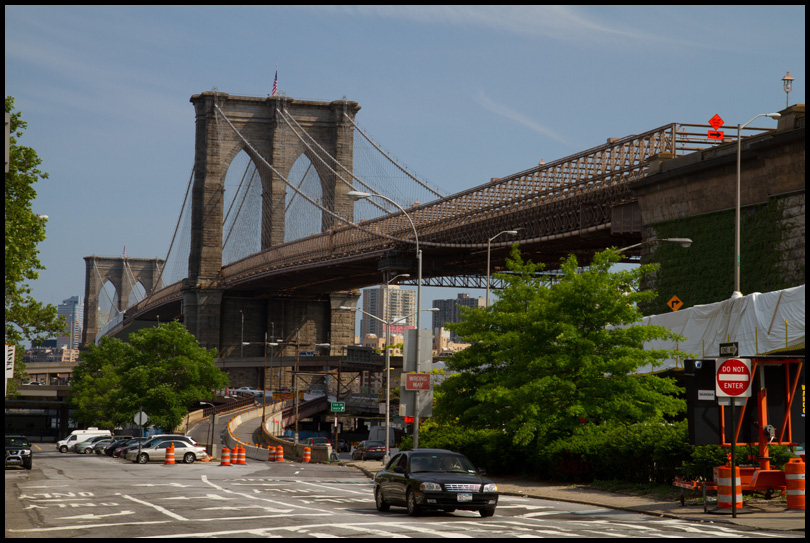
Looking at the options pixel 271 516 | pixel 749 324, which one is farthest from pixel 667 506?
pixel 271 516

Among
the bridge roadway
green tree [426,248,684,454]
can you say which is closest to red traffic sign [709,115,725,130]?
the bridge roadway

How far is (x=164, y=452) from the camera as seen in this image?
5509cm

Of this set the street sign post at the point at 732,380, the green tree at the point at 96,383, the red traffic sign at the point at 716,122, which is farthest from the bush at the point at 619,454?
the green tree at the point at 96,383

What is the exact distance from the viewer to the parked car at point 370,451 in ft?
204

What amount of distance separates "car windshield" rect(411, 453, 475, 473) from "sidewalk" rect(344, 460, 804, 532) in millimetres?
3586

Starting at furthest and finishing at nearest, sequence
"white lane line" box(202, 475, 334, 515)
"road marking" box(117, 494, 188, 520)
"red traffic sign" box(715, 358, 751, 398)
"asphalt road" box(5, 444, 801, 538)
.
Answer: "white lane line" box(202, 475, 334, 515) → "road marking" box(117, 494, 188, 520) → "red traffic sign" box(715, 358, 751, 398) → "asphalt road" box(5, 444, 801, 538)

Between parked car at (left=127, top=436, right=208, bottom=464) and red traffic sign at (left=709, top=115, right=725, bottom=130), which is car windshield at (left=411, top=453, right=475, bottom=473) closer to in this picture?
red traffic sign at (left=709, top=115, right=725, bottom=130)

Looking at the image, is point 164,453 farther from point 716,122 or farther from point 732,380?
point 732,380

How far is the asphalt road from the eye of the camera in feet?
59.1

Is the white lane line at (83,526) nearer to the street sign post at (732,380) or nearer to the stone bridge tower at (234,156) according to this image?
the street sign post at (732,380)

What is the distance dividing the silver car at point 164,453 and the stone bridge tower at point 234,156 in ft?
200

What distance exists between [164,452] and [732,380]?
4052cm

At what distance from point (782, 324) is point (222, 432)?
63584 mm

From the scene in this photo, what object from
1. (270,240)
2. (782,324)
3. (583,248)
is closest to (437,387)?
(782,324)
